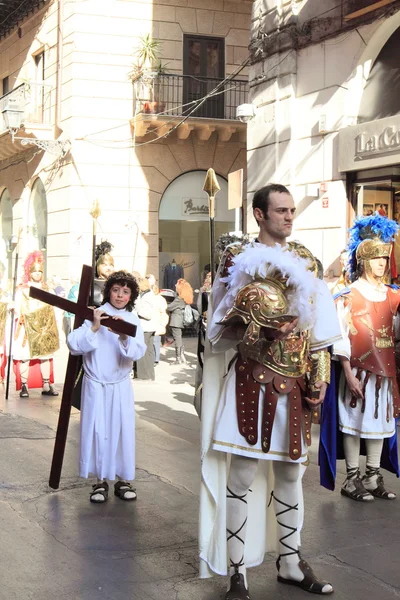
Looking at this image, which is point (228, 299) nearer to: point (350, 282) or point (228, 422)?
point (228, 422)

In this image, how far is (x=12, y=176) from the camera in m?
27.0

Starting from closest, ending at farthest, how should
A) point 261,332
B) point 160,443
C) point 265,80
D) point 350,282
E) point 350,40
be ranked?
point 261,332, point 350,282, point 160,443, point 350,40, point 265,80

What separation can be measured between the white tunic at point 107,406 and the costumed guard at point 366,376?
1.45 meters

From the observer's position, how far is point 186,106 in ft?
76.2

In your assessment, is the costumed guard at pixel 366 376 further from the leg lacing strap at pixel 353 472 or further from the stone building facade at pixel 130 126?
the stone building facade at pixel 130 126

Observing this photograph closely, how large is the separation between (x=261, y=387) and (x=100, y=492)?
247cm

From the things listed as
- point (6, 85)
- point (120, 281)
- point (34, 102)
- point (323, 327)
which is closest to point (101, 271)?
point (120, 281)

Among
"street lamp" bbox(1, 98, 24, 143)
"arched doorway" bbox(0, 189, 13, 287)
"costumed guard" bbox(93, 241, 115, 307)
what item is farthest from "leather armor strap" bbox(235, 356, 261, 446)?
"arched doorway" bbox(0, 189, 13, 287)

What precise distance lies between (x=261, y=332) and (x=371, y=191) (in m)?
9.32

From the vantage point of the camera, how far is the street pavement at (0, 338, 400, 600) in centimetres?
452

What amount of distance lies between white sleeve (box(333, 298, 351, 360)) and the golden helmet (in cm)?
216

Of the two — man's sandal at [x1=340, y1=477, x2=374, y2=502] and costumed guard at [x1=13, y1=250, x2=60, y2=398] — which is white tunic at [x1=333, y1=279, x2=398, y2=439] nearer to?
man's sandal at [x1=340, y1=477, x2=374, y2=502]

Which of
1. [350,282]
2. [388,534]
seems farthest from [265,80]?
[388,534]

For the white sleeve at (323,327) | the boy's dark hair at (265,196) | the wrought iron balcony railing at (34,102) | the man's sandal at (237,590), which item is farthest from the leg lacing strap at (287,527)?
the wrought iron balcony railing at (34,102)
